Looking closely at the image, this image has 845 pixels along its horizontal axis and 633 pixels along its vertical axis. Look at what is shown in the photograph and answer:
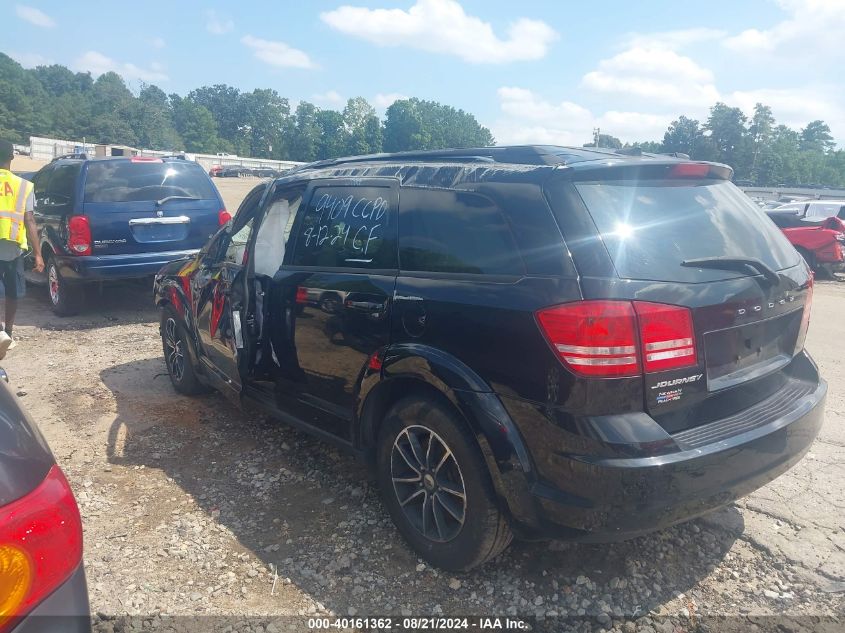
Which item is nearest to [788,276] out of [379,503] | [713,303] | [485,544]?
[713,303]

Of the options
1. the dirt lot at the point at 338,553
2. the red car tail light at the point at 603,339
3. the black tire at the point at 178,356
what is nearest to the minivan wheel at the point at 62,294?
the black tire at the point at 178,356

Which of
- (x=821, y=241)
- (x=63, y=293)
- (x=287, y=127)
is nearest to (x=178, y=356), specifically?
(x=63, y=293)

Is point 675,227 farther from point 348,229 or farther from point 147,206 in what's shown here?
point 147,206

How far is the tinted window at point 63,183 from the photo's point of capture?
7.82 meters

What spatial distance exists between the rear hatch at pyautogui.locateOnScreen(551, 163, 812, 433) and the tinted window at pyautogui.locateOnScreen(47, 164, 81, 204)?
7.26 metres

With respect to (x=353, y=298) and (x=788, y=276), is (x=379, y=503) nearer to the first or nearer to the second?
(x=353, y=298)

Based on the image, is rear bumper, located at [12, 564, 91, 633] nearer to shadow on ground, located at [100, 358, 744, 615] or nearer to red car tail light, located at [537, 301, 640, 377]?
shadow on ground, located at [100, 358, 744, 615]

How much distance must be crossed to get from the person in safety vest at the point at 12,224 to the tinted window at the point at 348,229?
4066mm

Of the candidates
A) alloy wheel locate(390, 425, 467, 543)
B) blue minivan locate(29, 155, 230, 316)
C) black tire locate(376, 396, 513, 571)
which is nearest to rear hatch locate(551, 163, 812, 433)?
black tire locate(376, 396, 513, 571)

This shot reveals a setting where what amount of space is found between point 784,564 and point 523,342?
1.81 meters

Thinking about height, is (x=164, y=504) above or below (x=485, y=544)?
below

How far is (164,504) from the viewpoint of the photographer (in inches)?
142

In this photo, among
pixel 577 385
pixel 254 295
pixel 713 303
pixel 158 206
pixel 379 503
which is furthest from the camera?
pixel 158 206

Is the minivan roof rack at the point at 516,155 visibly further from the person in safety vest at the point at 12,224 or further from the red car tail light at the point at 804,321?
the person in safety vest at the point at 12,224
